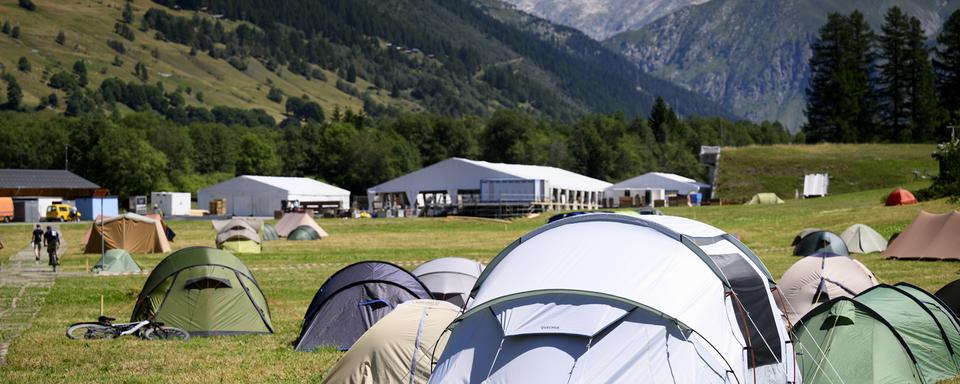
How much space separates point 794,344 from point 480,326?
14.5 ft

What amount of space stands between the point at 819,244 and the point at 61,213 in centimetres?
5842

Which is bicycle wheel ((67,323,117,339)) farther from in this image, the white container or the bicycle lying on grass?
the white container

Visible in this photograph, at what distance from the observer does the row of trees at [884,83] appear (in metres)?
105

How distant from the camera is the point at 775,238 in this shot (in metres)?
42.7

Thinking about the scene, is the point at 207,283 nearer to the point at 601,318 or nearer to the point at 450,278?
the point at 450,278

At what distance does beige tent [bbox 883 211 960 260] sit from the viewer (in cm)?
3008

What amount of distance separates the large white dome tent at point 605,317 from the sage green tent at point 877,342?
171 centimetres

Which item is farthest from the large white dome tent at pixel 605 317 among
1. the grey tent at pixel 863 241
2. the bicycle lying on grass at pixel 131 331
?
the grey tent at pixel 863 241

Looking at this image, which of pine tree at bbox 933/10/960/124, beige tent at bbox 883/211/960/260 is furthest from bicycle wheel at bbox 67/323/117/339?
pine tree at bbox 933/10/960/124

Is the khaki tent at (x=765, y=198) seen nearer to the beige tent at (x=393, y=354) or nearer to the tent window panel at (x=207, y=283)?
the tent window panel at (x=207, y=283)

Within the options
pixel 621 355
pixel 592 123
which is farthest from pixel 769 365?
pixel 592 123

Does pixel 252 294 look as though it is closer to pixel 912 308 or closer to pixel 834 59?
pixel 912 308

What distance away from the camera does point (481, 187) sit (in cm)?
8344

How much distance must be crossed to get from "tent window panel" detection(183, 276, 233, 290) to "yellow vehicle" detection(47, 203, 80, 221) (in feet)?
201
